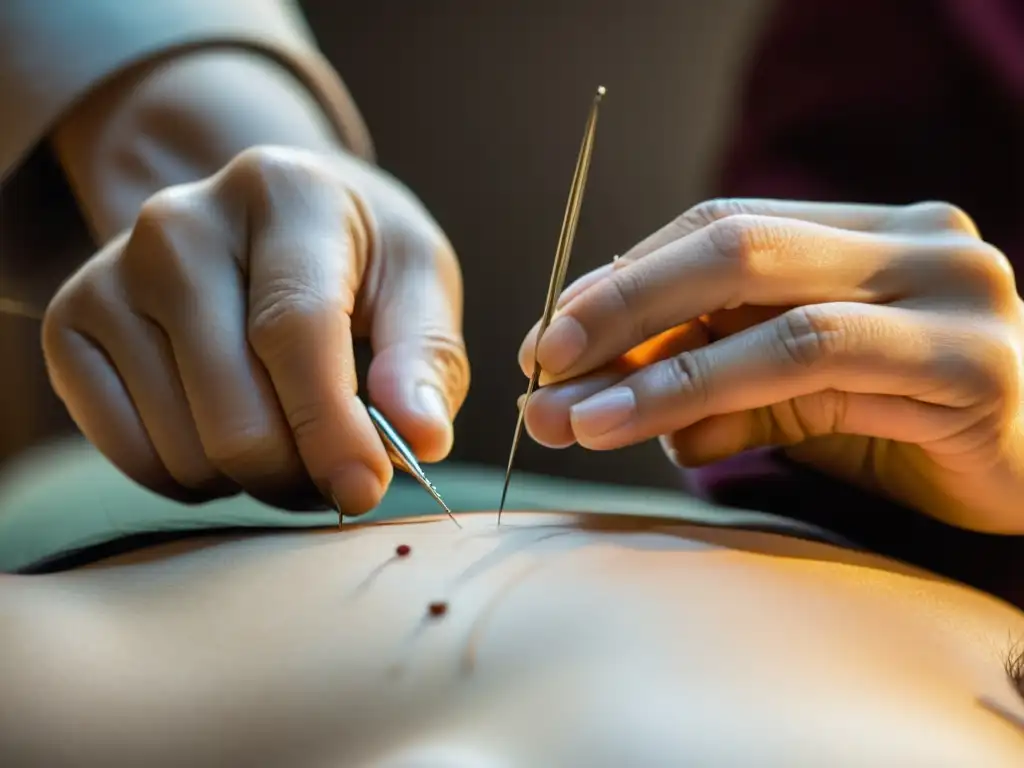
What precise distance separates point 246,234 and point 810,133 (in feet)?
2.36

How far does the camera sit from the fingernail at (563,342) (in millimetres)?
602

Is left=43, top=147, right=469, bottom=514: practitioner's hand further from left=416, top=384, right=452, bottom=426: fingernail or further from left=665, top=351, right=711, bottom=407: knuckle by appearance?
left=665, top=351, right=711, bottom=407: knuckle

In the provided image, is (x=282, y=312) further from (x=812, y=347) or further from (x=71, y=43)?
(x=71, y=43)

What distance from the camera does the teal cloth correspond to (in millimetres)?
684

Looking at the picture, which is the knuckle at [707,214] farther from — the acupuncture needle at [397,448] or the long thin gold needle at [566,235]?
the acupuncture needle at [397,448]

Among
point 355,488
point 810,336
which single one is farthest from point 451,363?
point 810,336

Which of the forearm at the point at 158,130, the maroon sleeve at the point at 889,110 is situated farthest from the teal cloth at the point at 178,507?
the maroon sleeve at the point at 889,110

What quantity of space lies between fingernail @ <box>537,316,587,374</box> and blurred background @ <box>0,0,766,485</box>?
769mm

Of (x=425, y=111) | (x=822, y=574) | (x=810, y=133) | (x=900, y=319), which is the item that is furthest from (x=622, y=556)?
(x=425, y=111)

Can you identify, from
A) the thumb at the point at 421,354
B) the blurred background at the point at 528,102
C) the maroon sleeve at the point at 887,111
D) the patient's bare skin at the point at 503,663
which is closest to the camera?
the patient's bare skin at the point at 503,663

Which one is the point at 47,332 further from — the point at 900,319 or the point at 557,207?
the point at 557,207

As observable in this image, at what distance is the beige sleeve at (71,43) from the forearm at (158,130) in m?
0.02

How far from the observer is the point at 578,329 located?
1.97ft

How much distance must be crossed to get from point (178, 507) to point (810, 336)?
0.47 metres
